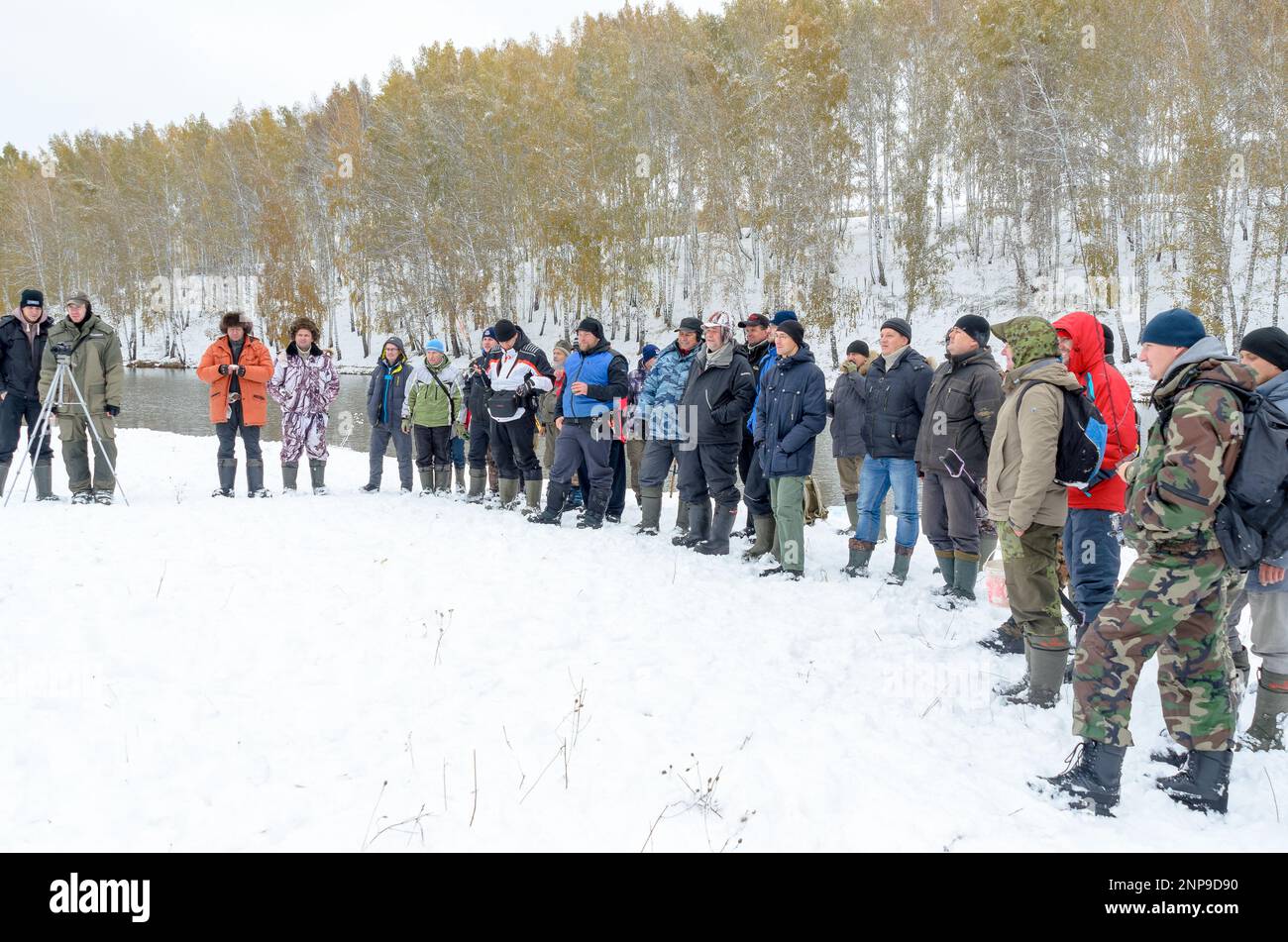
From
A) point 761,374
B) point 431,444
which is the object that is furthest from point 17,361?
point 761,374

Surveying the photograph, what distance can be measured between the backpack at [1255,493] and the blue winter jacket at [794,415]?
3.42 metres

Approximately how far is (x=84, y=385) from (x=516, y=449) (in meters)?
4.47

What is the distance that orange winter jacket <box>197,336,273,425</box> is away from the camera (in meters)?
8.54

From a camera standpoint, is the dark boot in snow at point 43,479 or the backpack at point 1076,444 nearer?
the backpack at point 1076,444

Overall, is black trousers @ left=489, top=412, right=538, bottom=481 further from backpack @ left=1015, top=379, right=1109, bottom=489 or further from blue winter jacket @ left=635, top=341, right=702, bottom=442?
backpack @ left=1015, top=379, right=1109, bottom=489

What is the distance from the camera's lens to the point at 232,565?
5.38 meters

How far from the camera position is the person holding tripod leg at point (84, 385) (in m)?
7.58

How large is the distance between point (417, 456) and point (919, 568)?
21.0 feet

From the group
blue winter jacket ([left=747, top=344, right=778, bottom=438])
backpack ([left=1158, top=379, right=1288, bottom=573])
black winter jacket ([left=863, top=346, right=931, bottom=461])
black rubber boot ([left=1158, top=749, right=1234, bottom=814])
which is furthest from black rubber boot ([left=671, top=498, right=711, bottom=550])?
backpack ([left=1158, top=379, right=1288, bottom=573])

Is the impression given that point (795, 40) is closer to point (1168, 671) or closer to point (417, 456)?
point (417, 456)

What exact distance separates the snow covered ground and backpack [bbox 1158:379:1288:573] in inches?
45.9

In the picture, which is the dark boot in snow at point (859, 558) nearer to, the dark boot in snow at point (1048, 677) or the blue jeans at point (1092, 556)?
the blue jeans at point (1092, 556)

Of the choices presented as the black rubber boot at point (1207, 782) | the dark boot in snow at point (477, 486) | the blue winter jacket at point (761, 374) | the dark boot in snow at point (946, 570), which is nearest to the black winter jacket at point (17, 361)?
the dark boot in snow at point (477, 486)
